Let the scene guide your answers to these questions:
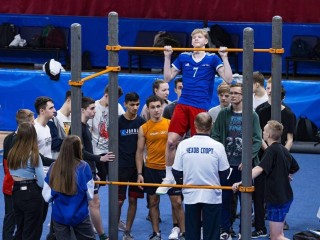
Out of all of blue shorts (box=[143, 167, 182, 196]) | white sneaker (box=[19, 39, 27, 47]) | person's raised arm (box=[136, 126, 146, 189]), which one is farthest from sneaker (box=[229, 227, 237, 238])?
white sneaker (box=[19, 39, 27, 47])

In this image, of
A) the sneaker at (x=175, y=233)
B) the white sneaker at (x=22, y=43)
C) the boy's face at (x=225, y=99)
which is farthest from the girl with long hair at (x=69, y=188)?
the white sneaker at (x=22, y=43)

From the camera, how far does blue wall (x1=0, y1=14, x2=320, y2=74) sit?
2016 cm

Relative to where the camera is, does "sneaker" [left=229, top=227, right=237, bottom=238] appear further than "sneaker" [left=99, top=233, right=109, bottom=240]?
Yes

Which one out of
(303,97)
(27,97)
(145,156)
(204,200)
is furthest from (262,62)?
(204,200)

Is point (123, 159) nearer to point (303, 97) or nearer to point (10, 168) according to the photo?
point (10, 168)

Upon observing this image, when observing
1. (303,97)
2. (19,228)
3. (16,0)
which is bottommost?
(19,228)

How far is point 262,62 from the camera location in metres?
20.4

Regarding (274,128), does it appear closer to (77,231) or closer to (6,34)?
(77,231)

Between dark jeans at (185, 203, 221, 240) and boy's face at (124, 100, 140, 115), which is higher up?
boy's face at (124, 100, 140, 115)

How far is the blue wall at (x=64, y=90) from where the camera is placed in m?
15.9

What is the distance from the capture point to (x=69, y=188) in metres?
8.73

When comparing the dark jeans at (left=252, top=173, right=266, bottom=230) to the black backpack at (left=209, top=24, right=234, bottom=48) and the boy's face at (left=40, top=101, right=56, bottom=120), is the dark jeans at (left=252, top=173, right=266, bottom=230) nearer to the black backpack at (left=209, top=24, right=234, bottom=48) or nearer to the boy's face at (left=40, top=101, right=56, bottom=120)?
the boy's face at (left=40, top=101, right=56, bottom=120)

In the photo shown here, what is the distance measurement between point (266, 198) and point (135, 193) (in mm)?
1813

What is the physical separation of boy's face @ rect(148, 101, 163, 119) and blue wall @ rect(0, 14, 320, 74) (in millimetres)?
9493
